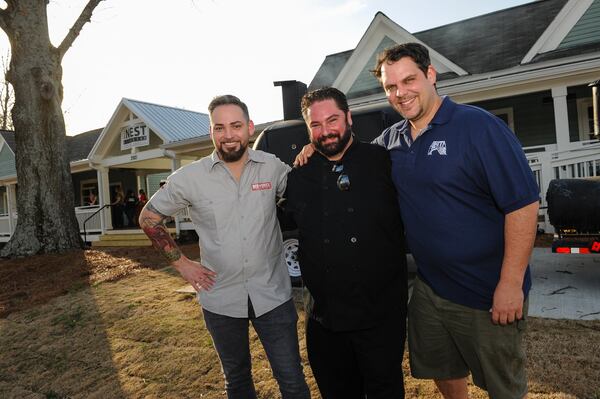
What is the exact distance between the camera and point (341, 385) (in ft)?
8.20

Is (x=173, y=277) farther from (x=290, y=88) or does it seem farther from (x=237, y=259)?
(x=237, y=259)

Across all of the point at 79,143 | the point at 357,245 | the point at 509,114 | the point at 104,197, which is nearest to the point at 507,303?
the point at 357,245

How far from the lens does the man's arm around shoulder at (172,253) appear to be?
2.70m

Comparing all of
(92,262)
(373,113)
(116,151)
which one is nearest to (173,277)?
(92,262)

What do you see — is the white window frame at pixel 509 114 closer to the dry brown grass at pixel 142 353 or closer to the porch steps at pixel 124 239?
the dry brown grass at pixel 142 353

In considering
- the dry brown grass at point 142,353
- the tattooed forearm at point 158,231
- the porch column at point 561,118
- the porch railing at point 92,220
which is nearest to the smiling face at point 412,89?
the tattooed forearm at point 158,231

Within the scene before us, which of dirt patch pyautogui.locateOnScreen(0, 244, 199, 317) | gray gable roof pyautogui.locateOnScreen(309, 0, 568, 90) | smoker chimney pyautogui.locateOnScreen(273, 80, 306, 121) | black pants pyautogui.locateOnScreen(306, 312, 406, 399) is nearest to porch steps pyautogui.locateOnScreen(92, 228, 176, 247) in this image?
dirt patch pyautogui.locateOnScreen(0, 244, 199, 317)

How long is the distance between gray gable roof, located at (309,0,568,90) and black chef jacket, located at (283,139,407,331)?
33.7ft

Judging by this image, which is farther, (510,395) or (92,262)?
(92,262)

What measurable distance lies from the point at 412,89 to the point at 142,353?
3.82m

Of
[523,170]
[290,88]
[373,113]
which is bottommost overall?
[523,170]

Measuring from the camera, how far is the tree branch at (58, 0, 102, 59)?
13.3 metres

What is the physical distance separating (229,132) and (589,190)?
4029 mm

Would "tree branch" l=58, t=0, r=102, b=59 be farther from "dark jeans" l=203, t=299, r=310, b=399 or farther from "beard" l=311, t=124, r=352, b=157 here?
"beard" l=311, t=124, r=352, b=157
